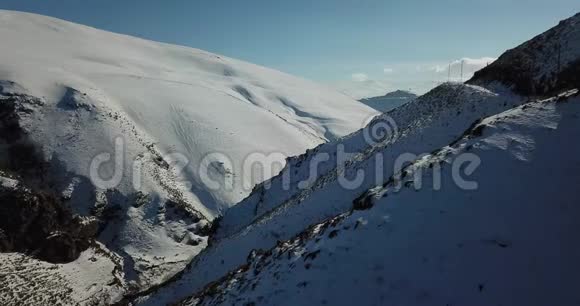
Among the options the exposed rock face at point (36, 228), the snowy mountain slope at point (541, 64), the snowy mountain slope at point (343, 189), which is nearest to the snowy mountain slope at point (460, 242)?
the snowy mountain slope at point (343, 189)

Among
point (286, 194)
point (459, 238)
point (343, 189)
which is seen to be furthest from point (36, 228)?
point (459, 238)

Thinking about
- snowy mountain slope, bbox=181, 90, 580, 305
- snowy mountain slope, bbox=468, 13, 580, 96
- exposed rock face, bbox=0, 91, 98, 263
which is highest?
snowy mountain slope, bbox=468, 13, 580, 96

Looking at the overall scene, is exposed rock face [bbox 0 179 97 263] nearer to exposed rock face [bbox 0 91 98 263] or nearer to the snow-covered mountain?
exposed rock face [bbox 0 91 98 263]

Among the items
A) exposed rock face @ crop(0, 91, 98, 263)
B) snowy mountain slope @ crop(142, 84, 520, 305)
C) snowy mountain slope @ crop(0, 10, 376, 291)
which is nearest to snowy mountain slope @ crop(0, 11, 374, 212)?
snowy mountain slope @ crop(0, 10, 376, 291)

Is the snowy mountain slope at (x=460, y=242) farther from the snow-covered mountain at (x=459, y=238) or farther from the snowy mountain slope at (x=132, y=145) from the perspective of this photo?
the snowy mountain slope at (x=132, y=145)

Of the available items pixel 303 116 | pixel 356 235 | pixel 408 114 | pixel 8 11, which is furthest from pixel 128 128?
pixel 8 11
